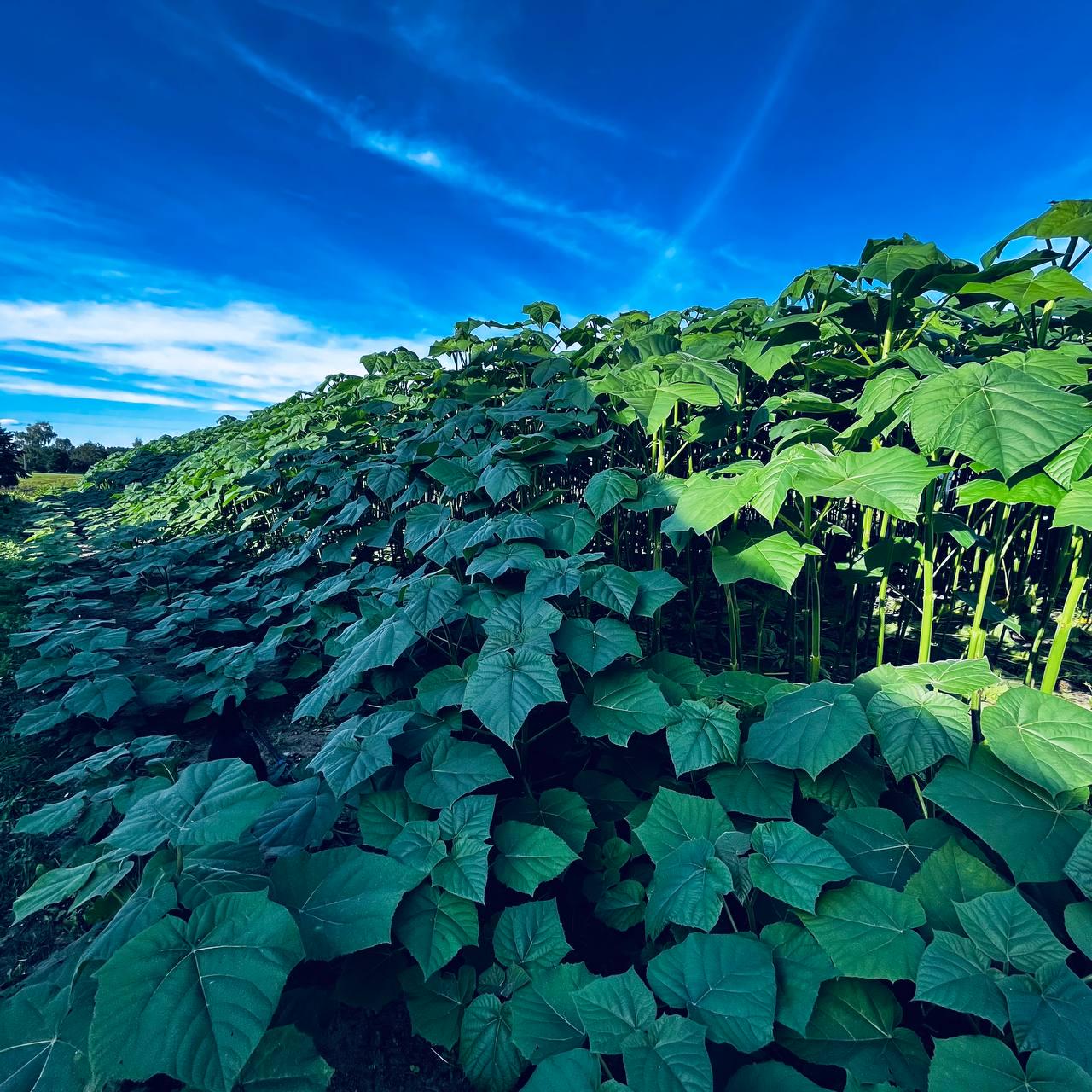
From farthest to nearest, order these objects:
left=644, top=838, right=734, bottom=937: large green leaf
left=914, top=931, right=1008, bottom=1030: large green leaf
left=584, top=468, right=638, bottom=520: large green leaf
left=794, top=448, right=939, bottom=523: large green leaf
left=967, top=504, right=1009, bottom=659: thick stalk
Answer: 1. left=584, top=468, right=638, bottom=520: large green leaf
2. left=967, top=504, right=1009, bottom=659: thick stalk
3. left=794, top=448, right=939, bottom=523: large green leaf
4. left=644, top=838, right=734, bottom=937: large green leaf
5. left=914, top=931, right=1008, bottom=1030: large green leaf

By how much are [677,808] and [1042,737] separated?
→ 80 centimetres

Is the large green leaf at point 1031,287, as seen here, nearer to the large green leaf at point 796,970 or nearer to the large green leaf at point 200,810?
the large green leaf at point 796,970

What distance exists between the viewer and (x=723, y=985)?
1.01 m

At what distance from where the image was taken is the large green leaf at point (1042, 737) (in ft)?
3.71

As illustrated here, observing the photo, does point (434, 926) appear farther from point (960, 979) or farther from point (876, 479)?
point (876, 479)

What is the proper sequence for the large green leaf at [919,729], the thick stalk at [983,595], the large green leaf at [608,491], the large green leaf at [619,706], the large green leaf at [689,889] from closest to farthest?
the large green leaf at [689,889]
the large green leaf at [919,729]
the large green leaf at [619,706]
the thick stalk at [983,595]
the large green leaf at [608,491]

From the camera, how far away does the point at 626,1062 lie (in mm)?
879

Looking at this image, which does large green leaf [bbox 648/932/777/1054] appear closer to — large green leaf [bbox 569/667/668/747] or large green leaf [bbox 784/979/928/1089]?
large green leaf [bbox 784/979/928/1089]

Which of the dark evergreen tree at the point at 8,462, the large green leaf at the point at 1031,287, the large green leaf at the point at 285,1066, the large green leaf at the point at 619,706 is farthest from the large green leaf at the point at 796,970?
the dark evergreen tree at the point at 8,462

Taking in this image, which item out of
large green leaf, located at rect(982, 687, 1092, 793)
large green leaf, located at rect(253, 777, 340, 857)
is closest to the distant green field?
large green leaf, located at rect(253, 777, 340, 857)

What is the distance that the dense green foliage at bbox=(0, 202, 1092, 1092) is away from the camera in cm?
92

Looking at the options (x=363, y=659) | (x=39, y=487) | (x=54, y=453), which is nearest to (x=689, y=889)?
(x=363, y=659)

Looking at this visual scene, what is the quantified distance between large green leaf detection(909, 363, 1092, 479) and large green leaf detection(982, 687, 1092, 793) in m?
0.54

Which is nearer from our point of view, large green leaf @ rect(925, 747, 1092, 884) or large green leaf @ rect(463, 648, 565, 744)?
large green leaf @ rect(925, 747, 1092, 884)
